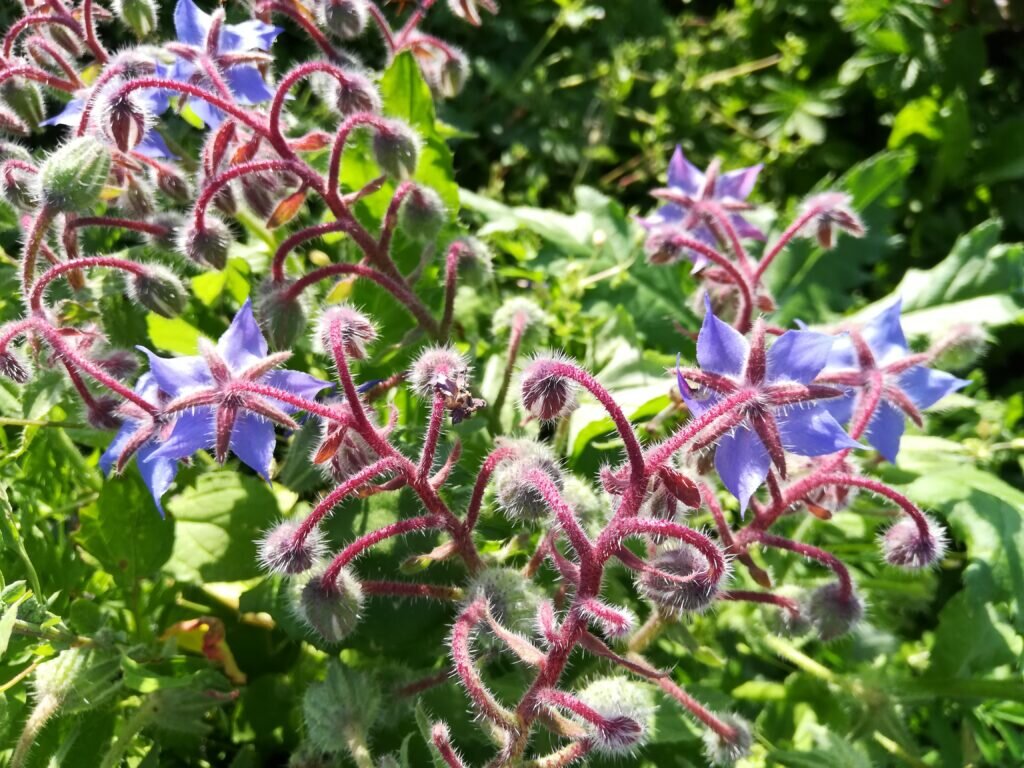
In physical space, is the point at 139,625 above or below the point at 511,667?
above

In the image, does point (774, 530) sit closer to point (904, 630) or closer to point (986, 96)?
point (904, 630)

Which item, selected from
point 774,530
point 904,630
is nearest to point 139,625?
point 774,530

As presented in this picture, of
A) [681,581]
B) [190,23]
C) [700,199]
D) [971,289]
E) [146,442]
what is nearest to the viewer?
[681,581]

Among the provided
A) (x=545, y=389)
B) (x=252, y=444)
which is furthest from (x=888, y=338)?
(x=252, y=444)

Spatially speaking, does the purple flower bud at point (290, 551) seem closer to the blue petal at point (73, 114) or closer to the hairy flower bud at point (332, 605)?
the hairy flower bud at point (332, 605)

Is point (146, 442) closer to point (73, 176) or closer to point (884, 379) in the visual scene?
point (73, 176)

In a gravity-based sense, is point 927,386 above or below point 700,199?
below
